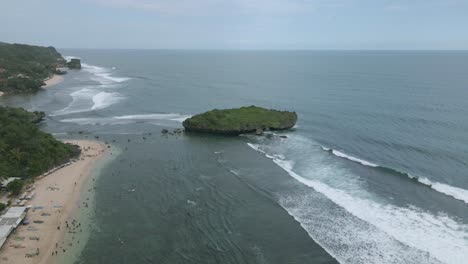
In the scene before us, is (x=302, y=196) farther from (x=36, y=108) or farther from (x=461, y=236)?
(x=36, y=108)

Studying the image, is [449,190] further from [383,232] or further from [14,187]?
[14,187]

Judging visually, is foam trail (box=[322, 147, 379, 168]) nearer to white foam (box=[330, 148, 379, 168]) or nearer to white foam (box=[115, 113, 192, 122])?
white foam (box=[330, 148, 379, 168])

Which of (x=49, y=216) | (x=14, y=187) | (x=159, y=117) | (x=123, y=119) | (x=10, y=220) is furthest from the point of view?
(x=159, y=117)

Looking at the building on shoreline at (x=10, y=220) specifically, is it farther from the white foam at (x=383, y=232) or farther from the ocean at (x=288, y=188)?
the white foam at (x=383, y=232)

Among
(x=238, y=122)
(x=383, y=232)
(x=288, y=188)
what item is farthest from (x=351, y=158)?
(x=238, y=122)

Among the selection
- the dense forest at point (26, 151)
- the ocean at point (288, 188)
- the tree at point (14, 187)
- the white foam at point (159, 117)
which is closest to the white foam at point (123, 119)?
the white foam at point (159, 117)

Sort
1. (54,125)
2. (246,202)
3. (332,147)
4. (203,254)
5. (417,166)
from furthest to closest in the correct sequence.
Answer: (54,125) < (332,147) < (417,166) < (246,202) < (203,254)

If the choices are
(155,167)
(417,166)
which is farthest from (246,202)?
(417,166)
